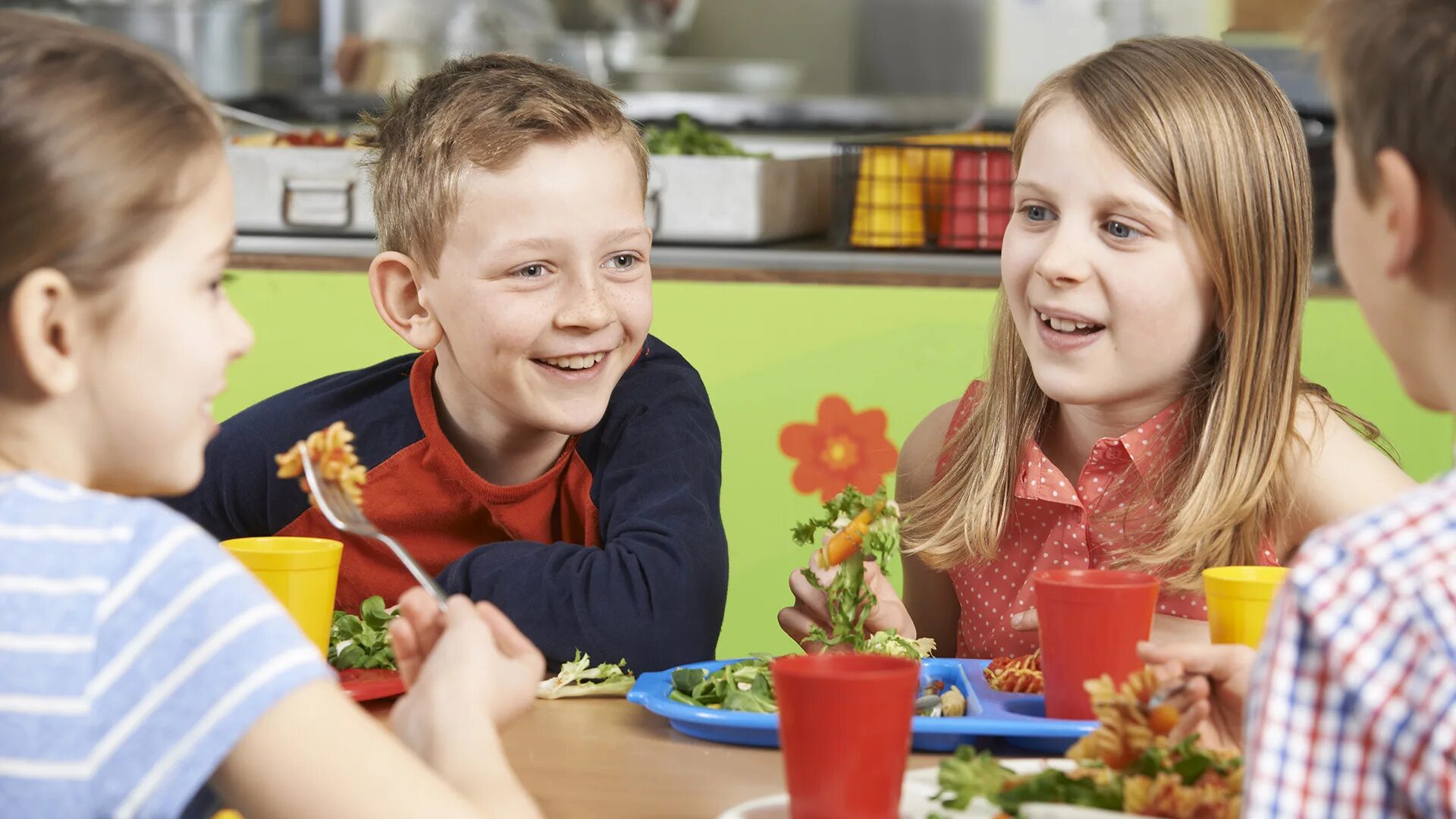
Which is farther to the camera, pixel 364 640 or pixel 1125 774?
pixel 364 640

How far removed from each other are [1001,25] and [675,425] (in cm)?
194

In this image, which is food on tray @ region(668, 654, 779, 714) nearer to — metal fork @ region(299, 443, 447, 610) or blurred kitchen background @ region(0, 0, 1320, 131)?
metal fork @ region(299, 443, 447, 610)

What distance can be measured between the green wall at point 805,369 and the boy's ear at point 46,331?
157 centimetres

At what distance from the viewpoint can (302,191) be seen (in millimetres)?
2451

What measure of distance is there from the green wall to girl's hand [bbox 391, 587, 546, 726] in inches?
56.6

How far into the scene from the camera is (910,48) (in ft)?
10.6

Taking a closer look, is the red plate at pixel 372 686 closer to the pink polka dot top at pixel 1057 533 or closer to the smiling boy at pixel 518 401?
the smiling boy at pixel 518 401

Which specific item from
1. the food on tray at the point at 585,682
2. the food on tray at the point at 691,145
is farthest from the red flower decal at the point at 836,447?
the food on tray at the point at 585,682

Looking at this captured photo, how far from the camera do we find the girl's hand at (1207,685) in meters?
0.80

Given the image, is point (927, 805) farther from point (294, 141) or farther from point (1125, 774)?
point (294, 141)

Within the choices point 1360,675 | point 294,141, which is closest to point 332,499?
point 1360,675

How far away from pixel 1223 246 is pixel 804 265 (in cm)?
106

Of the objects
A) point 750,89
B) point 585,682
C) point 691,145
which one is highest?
point 750,89

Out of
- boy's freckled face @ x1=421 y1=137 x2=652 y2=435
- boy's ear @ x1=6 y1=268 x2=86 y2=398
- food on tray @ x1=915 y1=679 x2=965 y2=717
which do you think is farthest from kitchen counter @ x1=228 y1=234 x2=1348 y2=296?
boy's ear @ x1=6 y1=268 x2=86 y2=398
